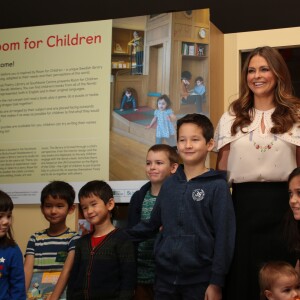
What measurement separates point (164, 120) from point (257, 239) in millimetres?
1341

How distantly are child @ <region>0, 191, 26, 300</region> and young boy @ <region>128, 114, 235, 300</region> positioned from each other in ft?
2.23

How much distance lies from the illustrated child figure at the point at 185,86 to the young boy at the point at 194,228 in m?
1.03

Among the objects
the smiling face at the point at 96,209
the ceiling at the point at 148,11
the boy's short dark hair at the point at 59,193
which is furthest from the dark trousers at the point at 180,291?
the ceiling at the point at 148,11

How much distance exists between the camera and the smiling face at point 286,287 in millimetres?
2417

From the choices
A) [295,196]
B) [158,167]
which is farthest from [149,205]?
[295,196]

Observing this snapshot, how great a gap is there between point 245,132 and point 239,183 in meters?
0.25

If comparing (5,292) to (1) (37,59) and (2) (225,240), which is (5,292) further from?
(1) (37,59)

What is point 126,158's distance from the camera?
12.6 feet

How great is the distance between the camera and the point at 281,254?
2.56 metres

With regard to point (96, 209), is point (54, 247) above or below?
below

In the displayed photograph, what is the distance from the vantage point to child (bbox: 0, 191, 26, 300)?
269 cm

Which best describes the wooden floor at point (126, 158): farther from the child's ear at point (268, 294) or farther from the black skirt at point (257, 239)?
the child's ear at point (268, 294)

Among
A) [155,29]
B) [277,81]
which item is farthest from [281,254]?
[155,29]

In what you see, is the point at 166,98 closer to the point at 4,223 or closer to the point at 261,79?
the point at 261,79
